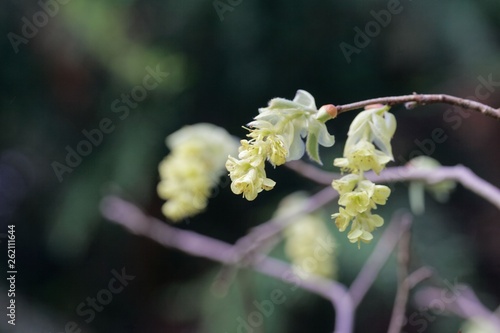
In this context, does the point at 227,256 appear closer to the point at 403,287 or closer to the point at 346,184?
the point at 403,287

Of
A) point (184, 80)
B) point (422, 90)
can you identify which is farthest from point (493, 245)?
point (184, 80)

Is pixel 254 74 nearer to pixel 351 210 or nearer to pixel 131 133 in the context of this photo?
pixel 131 133

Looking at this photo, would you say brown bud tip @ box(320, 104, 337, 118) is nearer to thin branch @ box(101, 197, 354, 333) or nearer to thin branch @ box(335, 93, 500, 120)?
thin branch @ box(335, 93, 500, 120)

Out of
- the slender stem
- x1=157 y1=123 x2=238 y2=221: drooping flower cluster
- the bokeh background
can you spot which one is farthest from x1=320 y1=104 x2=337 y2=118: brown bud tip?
the bokeh background

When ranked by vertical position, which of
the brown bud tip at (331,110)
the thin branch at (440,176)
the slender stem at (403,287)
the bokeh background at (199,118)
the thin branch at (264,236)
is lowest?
the slender stem at (403,287)

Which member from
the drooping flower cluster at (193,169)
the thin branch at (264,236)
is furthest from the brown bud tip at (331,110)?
the drooping flower cluster at (193,169)

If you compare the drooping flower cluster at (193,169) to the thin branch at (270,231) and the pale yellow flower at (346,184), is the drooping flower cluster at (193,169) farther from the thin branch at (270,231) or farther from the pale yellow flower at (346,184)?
the pale yellow flower at (346,184)

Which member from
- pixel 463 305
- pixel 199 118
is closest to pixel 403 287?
pixel 463 305
